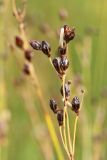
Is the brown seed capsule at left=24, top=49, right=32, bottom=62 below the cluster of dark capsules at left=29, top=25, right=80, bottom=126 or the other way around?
the other way around

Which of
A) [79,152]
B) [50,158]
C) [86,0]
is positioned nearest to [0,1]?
[50,158]

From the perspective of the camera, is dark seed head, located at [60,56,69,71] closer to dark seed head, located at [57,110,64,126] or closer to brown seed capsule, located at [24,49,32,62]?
dark seed head, located at [57,110,64,126]

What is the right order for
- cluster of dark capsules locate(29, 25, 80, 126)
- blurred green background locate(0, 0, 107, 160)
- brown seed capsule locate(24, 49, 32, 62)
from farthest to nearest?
blurred green background locate(0, 0, 107, 160)
brown seed capsule locate(24, 49, 32, 62)
cluster of dark capsules locate(29, 25, 80, 126)

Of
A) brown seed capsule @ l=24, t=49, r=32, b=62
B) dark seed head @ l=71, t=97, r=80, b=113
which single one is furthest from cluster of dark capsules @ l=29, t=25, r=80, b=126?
brown seed capsule @ l=24, t=49, r=32, b=62

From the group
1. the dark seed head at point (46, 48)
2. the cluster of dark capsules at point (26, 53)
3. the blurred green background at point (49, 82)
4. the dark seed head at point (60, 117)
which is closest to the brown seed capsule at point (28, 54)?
the cluster of dark capsules at point (26, 53)

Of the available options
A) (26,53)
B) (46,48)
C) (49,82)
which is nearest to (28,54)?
(26,53)

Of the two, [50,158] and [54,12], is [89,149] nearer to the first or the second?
[50,158]

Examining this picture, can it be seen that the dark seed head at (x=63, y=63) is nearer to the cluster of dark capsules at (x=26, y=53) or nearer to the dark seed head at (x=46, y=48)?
the dark seed head at (x=46, y=48)

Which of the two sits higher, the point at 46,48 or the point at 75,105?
the point at 46,48

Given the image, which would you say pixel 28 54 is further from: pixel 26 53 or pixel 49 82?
pixel 49 82

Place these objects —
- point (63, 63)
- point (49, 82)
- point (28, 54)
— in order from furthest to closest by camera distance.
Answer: point (49, 82) < point (28, 54) < point (63, 63)

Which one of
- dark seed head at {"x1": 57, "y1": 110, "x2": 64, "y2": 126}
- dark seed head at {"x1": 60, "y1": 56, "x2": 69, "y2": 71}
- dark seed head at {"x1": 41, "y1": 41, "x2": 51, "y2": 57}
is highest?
dark seed head at {"x1": 41, "y1": 41, "x2": 51, "y2": 57}
